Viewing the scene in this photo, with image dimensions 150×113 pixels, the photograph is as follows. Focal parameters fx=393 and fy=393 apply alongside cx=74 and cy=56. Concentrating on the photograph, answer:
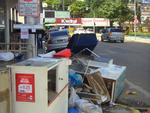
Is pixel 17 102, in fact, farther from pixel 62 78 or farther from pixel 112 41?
pixel 112 41

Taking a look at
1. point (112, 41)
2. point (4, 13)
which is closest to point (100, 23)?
point (112, 41)

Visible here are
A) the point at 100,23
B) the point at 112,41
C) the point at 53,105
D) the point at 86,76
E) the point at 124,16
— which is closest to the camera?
the point at 53,105

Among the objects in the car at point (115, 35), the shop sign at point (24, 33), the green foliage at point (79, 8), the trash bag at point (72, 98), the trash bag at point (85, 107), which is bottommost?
the car at point (115, 35)

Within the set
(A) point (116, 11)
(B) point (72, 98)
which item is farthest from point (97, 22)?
(B) point (72, 98)

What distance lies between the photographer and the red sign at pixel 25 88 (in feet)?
17.0

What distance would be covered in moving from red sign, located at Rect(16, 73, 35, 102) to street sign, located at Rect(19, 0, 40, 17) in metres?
3.04

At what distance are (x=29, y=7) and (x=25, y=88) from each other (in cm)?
318

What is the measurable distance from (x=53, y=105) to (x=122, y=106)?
126 inches

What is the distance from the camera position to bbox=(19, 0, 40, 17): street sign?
26.3ft

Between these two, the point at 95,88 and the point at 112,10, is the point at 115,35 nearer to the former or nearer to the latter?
the point at 112,10

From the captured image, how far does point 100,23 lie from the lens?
88250 millimetres

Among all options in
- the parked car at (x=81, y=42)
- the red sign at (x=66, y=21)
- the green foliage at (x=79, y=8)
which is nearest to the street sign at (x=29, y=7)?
the parked car at (x=81, y=42)

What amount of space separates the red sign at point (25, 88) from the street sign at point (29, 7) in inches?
120

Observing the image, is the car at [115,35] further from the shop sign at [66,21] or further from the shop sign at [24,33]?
the shop sign at [24,33]
